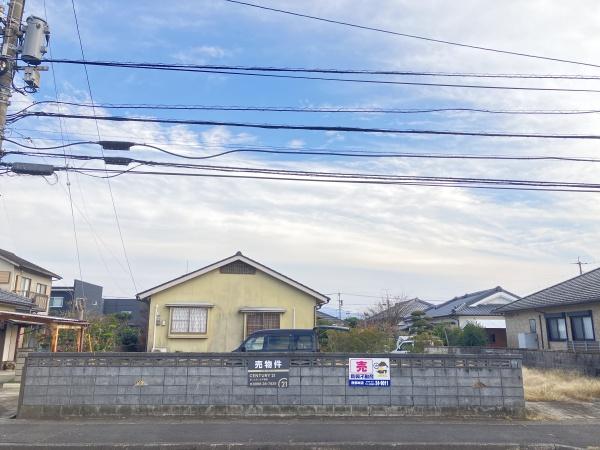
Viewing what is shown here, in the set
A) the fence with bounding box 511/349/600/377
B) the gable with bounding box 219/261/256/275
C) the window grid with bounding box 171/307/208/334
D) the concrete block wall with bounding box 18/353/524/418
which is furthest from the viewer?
the gable with bounding box 219/261/256/275

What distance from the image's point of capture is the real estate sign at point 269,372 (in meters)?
9.45

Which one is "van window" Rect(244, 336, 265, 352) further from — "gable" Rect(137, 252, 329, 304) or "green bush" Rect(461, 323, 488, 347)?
"green bush" Rect(461, 323, 488, 347)

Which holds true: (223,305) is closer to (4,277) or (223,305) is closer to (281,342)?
(281,342)

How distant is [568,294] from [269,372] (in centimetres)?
1766

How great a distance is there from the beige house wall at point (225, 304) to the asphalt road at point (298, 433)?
10.4m

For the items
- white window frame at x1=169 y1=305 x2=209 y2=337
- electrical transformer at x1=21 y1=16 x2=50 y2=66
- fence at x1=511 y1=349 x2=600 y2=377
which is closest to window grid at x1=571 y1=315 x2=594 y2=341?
fence at x1=511 y1=349 x2=600 y2=377

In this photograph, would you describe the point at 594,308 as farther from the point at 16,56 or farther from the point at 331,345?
the point at 16,56

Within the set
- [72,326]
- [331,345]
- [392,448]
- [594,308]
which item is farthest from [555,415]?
[72,326]

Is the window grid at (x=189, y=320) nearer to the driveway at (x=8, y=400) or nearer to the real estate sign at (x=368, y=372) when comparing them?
the driveway at (x=8, y=400)

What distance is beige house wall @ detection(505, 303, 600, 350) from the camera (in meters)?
19.5

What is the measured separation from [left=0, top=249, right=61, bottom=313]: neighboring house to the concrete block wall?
19306mm

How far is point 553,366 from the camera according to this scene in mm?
16766

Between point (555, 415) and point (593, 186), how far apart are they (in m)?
4.69

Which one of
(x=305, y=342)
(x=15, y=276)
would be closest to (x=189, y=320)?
(x=305, y=342)
